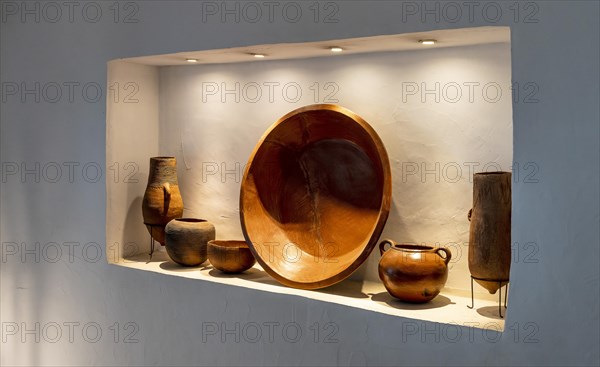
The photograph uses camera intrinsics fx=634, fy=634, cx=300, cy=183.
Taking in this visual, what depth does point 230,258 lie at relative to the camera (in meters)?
2.25

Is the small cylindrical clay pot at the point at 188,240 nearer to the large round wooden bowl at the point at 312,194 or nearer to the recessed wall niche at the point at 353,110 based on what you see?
the recessed wall niche at the point at 353,110

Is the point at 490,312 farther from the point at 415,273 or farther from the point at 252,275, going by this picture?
the point at 252,275

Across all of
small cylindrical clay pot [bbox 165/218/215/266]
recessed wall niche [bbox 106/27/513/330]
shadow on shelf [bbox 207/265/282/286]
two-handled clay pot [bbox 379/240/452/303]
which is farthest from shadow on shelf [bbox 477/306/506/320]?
small cylindrical clay pot [bbox 165/218/215/266]

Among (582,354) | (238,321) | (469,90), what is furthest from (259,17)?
(582,354)

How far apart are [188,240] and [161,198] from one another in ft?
0.79

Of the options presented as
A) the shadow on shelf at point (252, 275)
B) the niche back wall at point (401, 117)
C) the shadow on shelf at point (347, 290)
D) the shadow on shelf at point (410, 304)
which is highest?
the niche back wall at point (401, 117)

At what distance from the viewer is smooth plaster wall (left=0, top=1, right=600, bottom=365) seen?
1.53 metres

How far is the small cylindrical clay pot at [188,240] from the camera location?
2371mm

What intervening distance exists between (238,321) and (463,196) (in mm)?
856

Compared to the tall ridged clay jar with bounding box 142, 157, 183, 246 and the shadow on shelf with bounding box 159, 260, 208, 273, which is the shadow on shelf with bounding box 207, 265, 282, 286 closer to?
the shadow on shelf with bounding box 159, 260, 208, 273

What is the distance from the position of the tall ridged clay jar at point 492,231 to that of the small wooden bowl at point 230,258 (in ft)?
2.73

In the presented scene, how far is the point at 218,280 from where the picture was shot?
7.33 ft

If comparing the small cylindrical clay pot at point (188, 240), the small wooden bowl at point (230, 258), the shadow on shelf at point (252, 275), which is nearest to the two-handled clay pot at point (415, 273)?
the shadow on shelf at point (252, 275)

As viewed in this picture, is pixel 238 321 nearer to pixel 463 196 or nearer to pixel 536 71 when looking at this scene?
pixel 463 196
